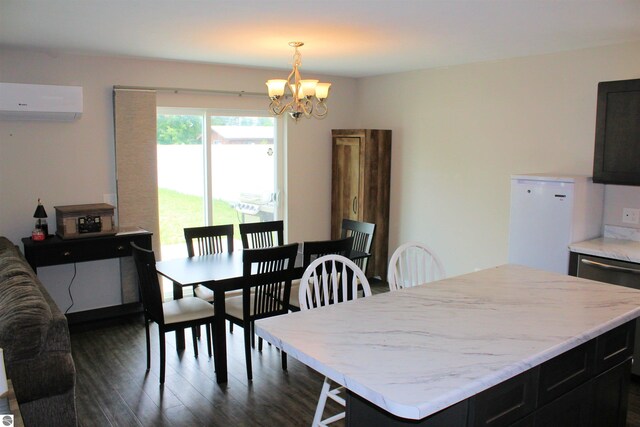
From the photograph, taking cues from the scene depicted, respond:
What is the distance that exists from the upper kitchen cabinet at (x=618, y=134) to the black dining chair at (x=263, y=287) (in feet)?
7.77

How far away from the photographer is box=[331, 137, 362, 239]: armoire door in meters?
5.98

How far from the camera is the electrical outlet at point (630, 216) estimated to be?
4027 mm

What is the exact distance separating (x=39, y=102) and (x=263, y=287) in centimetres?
251

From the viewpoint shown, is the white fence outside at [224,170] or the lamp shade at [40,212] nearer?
the lamp shade at [40,212]

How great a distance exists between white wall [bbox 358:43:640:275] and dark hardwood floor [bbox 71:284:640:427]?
1.98 metres

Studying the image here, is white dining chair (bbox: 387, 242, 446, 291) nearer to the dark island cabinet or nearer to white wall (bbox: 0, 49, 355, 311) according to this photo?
the dark island cabinet

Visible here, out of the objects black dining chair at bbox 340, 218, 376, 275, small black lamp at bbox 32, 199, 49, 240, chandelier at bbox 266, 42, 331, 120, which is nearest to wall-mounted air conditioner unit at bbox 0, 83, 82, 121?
small black lamp at bbox 32, 199, 49, 240

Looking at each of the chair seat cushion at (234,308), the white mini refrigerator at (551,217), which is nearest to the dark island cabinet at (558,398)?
the white mini refrigerator at (551,217)

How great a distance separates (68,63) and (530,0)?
3875 millimetres

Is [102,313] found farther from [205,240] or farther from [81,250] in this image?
[205,240]

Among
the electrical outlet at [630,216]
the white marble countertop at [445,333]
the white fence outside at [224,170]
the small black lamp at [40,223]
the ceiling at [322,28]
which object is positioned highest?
the ceiling at [322,28]

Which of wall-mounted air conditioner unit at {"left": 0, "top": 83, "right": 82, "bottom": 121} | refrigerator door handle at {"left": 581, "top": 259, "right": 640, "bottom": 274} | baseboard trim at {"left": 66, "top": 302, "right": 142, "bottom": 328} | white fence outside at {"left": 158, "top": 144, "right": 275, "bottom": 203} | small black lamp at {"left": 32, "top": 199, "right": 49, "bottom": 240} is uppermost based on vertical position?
wall-mounted air conditioner unit at {"left": 0, "top": 83, "right": 82, "bottom": 121}

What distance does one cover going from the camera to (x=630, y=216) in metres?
4.07

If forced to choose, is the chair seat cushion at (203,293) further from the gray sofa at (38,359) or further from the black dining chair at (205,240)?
the gray sofa at (38,359)
